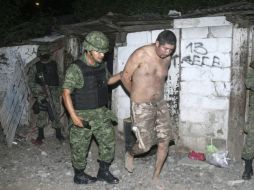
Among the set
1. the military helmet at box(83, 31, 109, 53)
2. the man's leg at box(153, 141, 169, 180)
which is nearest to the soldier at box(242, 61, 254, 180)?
the man's leg at box(153, 141, 169, 180)

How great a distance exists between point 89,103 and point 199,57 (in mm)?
2112

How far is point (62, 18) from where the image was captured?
1441 cm

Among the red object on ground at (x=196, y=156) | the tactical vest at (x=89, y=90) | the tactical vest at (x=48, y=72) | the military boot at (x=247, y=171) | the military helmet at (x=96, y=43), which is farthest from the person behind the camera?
the tactical vest at (x=48, y=72)

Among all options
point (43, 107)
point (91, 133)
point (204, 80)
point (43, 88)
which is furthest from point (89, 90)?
point (43, 107)

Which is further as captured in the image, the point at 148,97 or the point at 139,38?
the point at 139,38

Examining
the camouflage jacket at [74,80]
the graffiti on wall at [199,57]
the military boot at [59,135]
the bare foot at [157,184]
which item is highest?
the graffiti on wall at [199,57]

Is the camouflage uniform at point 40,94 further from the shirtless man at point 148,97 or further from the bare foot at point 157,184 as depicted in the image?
the bare foot at point 157,184

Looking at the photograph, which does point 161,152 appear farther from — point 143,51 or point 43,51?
point 43,51

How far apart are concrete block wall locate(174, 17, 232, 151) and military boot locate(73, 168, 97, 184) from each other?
74.5 inches

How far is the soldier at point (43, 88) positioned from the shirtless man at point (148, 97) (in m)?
2.48

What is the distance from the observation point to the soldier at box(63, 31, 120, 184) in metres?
4.85

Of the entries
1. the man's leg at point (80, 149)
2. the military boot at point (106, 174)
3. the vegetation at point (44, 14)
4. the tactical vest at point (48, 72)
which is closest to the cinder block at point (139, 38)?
the tactical vest at point (48, 72)

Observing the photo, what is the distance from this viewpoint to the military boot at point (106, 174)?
539 centimetres

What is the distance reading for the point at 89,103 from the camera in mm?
5086
